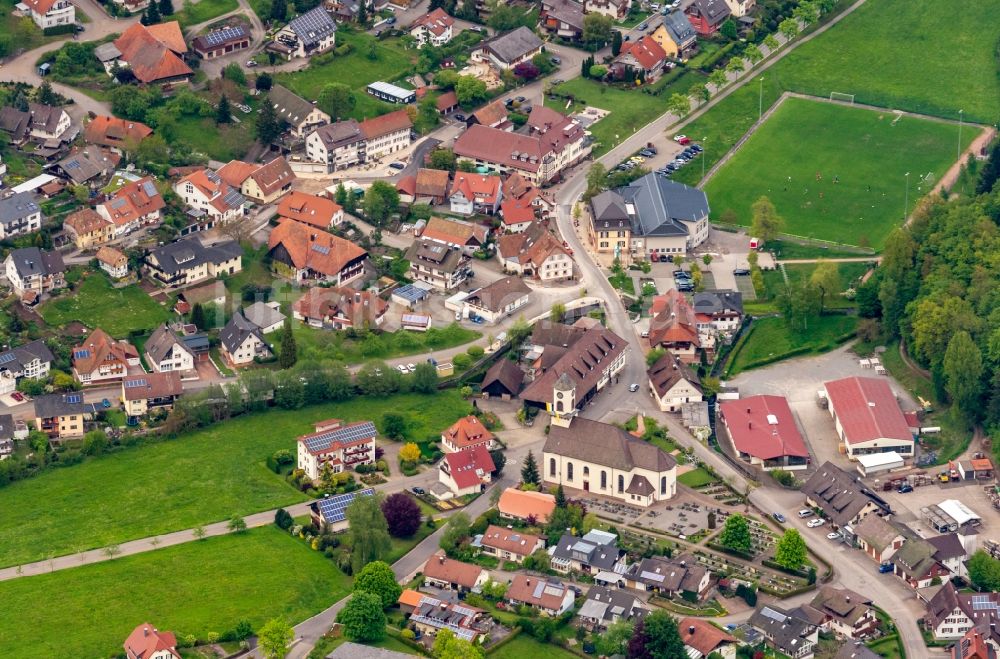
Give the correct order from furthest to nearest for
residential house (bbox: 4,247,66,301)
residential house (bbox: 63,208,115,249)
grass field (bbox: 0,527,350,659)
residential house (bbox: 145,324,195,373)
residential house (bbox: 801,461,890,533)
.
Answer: residential house (bbox: 63,208,115,249)
residential house (bbox: 4,247,66,301)
residential house (bbox: 145,324,195,373)
residential house (bbox: 801,461,890,533)
grass field (bbox: 0,527,350,659)

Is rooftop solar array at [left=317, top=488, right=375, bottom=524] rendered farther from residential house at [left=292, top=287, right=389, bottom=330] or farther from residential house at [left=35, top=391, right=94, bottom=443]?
residential house at [left=292, top=287, right=389, bottom=330]

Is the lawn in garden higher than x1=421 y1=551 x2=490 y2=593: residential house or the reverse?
the reverse

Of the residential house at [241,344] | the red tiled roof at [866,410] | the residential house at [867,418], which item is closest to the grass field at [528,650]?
the residential house at [867,418]

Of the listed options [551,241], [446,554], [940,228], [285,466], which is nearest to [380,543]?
[446,554]

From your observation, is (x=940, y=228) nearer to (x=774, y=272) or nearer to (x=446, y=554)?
(x=774, y=272)

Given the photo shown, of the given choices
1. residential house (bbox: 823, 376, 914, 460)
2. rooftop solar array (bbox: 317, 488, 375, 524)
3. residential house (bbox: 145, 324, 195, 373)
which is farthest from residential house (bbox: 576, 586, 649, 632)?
residential house (bbox: 145, 324, 195, 373)
